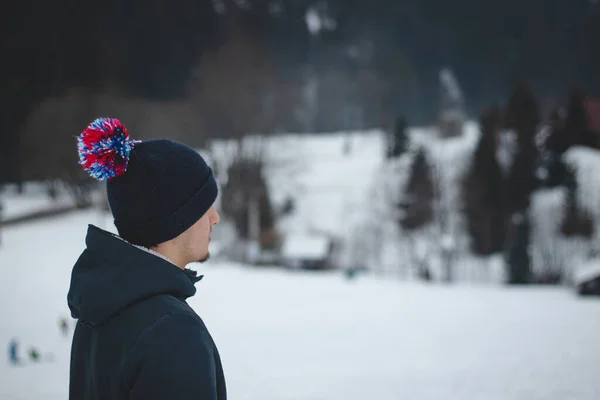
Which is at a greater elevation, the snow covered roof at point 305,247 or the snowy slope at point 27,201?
the snowy slope at point 27,201

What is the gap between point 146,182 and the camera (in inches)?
43.8

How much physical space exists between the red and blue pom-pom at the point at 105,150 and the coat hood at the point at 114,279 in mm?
156

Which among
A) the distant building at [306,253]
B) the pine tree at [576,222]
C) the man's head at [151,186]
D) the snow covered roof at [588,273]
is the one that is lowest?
the distant building at [306,253]

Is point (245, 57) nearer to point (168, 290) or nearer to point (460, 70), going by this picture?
point (460, 70)

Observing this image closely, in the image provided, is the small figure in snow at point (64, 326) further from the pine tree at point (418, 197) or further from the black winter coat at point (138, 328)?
the pine tree at point (418, 197)

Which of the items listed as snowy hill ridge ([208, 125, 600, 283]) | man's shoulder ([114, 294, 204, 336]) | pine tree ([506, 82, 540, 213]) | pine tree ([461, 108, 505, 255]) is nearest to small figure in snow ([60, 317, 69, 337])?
man's shoulder ([114, 294, 204, 336])

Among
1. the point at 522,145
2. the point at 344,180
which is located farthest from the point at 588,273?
the point at 344,180

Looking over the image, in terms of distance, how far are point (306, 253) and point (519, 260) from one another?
9.15 meters

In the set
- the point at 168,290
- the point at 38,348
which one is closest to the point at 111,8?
the point at 38,348

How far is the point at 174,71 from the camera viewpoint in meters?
22.1

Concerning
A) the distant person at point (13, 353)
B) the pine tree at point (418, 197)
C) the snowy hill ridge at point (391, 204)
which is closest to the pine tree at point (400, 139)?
the snowy hill ridge at point (391, 204)

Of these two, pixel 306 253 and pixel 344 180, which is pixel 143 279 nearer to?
pixel 306 253

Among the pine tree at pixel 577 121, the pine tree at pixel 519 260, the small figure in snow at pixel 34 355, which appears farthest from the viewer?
the pine tree at pixel 577 121

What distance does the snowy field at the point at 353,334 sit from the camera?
5.26 meters
